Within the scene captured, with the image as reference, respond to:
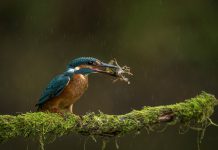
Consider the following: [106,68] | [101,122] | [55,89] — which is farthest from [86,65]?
[101,122]

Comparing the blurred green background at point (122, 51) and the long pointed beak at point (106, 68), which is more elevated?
the blurred green background at point (122, 51)

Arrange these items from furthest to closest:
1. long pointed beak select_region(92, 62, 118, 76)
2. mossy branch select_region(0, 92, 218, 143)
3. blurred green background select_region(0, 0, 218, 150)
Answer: blurred green background select_region(0, 0, 218, 150), long pointed beak select_region(92, 62, 118, 76), mossy branch select_region(0, 92, 218, 143)

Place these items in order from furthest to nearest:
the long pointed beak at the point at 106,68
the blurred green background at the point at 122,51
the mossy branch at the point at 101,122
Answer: the blurred green background at the point at 122,51
the long pointed beak at the point at 106,68
the mossy branch at the point at 101,122

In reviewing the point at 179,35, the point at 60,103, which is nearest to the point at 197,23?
the point at 179,35

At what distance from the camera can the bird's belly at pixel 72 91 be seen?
18.0ft

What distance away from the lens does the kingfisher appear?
5.46 metres

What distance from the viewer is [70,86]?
217 inches

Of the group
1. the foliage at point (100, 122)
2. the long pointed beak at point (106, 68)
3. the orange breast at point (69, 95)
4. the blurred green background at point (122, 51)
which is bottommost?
the foliage at point (100, 122)

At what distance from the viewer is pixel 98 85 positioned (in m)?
13.3

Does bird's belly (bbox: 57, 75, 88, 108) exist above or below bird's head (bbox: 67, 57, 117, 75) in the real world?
below

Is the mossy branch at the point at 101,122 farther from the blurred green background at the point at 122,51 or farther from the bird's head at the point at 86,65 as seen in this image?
the blurred green background at the point at 122,51

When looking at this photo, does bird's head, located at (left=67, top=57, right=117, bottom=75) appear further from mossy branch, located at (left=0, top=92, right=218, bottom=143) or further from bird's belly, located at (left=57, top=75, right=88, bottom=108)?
mossy branch, located at (left=0, top=92, right=218, bottom=143)

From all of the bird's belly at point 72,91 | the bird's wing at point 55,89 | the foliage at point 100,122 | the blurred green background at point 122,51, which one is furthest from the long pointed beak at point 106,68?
the blurred green background at point 122,51

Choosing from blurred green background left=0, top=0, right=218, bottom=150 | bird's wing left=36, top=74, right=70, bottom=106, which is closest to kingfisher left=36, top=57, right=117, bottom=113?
bird's wing left=36, top=74, right=70, bottom=106
